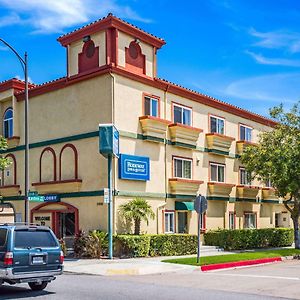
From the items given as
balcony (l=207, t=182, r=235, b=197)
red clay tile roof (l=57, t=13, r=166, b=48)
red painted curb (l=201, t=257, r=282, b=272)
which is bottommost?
red painted curb (l=201, t=257, r=282, b=272)

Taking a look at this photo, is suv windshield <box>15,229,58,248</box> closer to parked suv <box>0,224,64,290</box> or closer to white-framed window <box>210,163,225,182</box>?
parked suv <box>0,224,64,290</box>

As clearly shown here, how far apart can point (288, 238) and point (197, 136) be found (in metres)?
9.23

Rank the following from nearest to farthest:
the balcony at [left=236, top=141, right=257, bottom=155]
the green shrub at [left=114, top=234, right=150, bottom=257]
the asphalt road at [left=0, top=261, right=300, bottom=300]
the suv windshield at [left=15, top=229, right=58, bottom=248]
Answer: the asphalt road at [left=0, top=261, right=300, bottom=300] < the suv windshield at [left=15, top=229, right=58, bottom=248] < the green shrub at [left=114, top=234, right=150, bottom=257] < the balcony at [left=236, top=141, right=257, bottom=155]

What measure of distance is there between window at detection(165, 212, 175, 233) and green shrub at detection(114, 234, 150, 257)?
4.21m

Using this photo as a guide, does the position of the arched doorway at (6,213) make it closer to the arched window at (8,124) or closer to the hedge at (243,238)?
the arched window at (8,124)

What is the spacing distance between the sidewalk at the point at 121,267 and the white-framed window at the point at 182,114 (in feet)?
30.4

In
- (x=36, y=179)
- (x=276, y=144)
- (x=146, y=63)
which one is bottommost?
(x=36, y=179)

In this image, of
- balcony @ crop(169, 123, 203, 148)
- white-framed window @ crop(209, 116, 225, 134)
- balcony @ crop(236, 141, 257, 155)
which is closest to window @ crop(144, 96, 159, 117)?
balcony @ crop(169, 123, 203, 148)

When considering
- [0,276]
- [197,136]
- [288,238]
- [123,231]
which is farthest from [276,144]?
[0,276]

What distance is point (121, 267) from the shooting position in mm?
19531

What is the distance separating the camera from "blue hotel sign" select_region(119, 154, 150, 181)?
24.9 metres

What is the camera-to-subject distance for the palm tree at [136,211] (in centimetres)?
2441

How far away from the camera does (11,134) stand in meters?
30.6

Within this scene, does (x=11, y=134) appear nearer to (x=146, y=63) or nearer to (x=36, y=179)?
(x=36, y=179)
